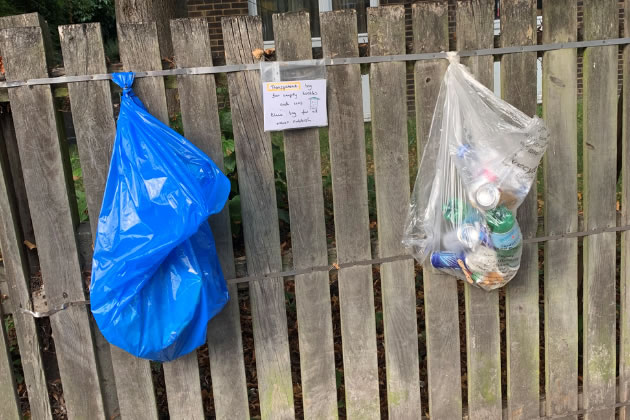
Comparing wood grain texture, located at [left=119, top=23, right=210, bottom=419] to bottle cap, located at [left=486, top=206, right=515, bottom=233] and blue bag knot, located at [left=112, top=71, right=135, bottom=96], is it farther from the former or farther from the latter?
bottle cap, located at [left=486, top=206, right=515, bottom=233]

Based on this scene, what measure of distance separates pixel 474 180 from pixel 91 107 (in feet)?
5.01

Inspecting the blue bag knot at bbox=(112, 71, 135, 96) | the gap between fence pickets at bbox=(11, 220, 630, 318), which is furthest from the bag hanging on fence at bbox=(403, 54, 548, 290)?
the blue bag knot at bbox=(112, 71, 135, 96)

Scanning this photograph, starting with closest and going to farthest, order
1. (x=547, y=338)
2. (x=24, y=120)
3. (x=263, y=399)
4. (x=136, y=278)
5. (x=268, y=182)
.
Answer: (x=136, y=278) → (x=24, y=120) → (x=268, y=182) → (x=263, y=399) → (x=547, y=338)

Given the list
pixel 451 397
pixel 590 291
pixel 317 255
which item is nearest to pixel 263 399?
pixel 317 255

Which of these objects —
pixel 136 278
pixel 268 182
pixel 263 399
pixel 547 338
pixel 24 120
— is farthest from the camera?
pixel 547 338

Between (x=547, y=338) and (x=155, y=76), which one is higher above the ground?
(x=155, y=76)

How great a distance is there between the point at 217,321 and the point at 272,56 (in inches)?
44.4

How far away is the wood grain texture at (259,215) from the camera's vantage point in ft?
7.32

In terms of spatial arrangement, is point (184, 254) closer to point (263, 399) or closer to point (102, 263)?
point (102, 263)

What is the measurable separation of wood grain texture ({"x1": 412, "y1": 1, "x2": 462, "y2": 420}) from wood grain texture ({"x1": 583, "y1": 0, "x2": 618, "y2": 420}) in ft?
2.23

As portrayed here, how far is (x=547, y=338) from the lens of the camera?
2.72 meters

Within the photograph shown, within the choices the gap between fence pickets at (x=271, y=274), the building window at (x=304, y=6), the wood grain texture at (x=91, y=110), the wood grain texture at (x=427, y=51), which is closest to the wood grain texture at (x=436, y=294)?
the wood grain texture at (x=427, y=51)

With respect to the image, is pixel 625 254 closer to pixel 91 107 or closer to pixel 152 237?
pixel 152 237

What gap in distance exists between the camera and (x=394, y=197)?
2.45 m
